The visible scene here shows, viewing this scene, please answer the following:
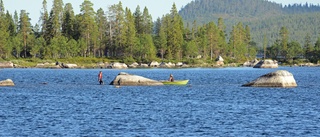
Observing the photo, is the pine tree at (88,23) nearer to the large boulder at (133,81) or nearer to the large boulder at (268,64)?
the large boulder at (268,64)

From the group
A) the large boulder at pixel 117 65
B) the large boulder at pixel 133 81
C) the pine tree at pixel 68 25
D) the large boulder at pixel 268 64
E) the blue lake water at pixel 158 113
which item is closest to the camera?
the blue lake water at pixel 158 113

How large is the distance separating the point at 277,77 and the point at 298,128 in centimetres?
3484

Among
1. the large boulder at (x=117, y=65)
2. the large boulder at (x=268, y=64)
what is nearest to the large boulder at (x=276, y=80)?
the large boulder at (x=117, y=65)

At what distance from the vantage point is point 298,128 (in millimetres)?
38125

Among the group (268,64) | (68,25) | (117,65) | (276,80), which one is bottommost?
(276,80)

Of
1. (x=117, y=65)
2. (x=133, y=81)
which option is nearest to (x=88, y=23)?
(x=117, y=65)

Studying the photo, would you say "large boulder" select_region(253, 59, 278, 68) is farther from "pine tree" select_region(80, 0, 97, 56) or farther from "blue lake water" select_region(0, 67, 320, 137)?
"blue lake water" select_region(0, 67, 320, 137)

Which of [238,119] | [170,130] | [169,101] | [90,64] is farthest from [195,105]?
[90,64]

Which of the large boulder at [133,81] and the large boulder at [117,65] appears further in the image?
the large boulder at [117,65]

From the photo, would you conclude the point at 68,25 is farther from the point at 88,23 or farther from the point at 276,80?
the point at 276,80

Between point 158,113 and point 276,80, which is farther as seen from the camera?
point 276,80

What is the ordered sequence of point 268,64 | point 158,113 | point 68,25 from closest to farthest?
point 158,113 < point 268,64 < point 68,25

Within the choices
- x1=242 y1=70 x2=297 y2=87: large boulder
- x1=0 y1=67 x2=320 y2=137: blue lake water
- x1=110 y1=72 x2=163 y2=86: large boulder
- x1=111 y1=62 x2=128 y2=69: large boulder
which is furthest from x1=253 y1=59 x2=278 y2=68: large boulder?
x1=0 y1=67 x2=320 y2=137: blue lake water

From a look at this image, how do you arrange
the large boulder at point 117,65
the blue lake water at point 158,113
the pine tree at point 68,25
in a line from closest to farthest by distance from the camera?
the blue lake water at point 158,113 < the large boulder at point 117,65 < the pine tree at point 68,25
